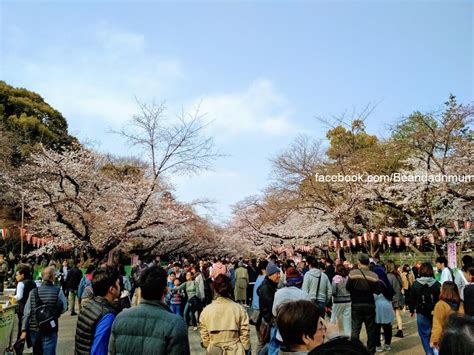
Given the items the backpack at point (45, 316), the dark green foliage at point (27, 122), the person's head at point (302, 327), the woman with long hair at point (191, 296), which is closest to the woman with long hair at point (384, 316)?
the woman with long hair at point (191, 296)

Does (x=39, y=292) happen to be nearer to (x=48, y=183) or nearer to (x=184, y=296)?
(x=184, y=296)

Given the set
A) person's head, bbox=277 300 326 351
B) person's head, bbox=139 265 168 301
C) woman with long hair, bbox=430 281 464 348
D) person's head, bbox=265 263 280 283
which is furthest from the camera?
person's head, bbox=265 263 280 283

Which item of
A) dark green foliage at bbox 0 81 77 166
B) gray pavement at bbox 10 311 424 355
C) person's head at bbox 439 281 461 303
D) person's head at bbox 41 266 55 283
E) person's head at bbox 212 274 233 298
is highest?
dark green foliage at bbox 0 81 77 166

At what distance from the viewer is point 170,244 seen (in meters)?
45.6

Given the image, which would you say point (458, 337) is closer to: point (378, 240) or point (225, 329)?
point (225, 329)

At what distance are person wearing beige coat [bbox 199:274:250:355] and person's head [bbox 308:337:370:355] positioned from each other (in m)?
2.80

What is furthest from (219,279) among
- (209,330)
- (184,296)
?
(184,296)

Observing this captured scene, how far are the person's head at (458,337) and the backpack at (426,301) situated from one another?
5.35 m

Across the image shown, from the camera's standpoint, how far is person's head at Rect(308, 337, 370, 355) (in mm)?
1688

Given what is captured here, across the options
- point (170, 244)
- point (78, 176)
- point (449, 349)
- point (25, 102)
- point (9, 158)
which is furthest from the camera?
point (170, 244)

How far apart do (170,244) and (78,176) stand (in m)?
24.7

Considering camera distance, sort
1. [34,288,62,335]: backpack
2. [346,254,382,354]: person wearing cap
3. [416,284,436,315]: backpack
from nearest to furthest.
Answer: [34,288,62,335]: backpack → [416,284,436,315]: backpack → [346,254,382,354]: person wearing cap

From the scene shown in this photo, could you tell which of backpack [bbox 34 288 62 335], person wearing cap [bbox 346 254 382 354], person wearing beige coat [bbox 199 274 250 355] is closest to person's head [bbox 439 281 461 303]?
person wearing cap [bbox 346 254 382 354]

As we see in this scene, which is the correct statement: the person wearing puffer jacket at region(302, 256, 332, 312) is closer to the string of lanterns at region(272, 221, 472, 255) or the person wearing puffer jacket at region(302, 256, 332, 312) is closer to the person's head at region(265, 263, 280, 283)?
the person's head at region(265, 263, 280, 283)
